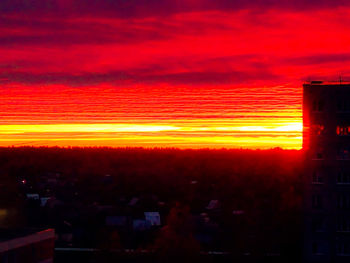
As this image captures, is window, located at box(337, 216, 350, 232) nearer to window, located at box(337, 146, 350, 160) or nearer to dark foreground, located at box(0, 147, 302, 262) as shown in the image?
window, located at box(337, 146, 350, 160)

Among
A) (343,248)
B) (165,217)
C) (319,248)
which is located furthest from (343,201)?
(165,217)

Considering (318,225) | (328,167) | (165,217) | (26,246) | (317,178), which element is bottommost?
(165,217)

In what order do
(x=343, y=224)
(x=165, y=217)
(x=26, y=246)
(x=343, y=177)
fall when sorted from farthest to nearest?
(x=165, y=217) → (x=343, y=224) → (x=343, y=177) → (x=26, y=246)

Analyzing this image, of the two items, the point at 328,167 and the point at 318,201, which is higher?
the point at 328,167

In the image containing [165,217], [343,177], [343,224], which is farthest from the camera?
[165,217]

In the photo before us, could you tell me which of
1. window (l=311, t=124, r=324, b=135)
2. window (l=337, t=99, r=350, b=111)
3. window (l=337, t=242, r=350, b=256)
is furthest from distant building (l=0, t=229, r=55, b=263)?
window (l=337, t=99, r=350, b=111)

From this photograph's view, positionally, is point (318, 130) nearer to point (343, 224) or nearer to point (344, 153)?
point (344, 153)

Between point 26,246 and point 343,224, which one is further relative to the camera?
point 343,224
